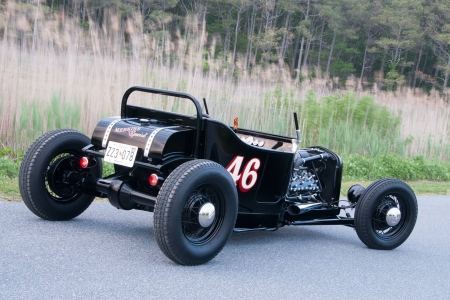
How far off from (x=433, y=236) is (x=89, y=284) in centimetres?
460

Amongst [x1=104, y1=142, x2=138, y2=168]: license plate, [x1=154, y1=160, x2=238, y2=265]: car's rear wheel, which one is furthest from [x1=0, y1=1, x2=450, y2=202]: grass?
[x1=104, y1=142, x2=138, y2=168]: license plate

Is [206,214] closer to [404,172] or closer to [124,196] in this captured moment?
[124,196]

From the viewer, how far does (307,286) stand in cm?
480

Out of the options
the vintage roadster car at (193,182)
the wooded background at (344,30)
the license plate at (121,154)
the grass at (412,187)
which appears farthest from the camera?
the wooded background at (344,30)

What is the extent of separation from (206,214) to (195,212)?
0.09m

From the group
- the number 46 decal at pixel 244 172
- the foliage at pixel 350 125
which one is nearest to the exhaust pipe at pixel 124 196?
the number 46 decal at pixel 244 172

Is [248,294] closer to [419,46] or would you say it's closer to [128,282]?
[128,282]

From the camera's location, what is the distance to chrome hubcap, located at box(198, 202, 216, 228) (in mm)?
4891

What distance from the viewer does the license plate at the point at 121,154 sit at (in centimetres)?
521

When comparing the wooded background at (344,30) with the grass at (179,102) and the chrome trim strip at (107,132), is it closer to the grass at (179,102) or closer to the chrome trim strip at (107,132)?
the grass at (179,102)

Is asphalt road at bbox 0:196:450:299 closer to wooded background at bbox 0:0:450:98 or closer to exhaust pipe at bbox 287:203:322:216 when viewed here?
exhaust pipe at bbox 287:203:322:216

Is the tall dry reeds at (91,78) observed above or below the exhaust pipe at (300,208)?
above

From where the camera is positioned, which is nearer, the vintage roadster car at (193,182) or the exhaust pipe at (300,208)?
the vintage roadster car at (193,182)

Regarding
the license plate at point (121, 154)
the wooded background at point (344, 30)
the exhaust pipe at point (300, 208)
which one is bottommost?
the exhaust pipe at point (300, 208)
